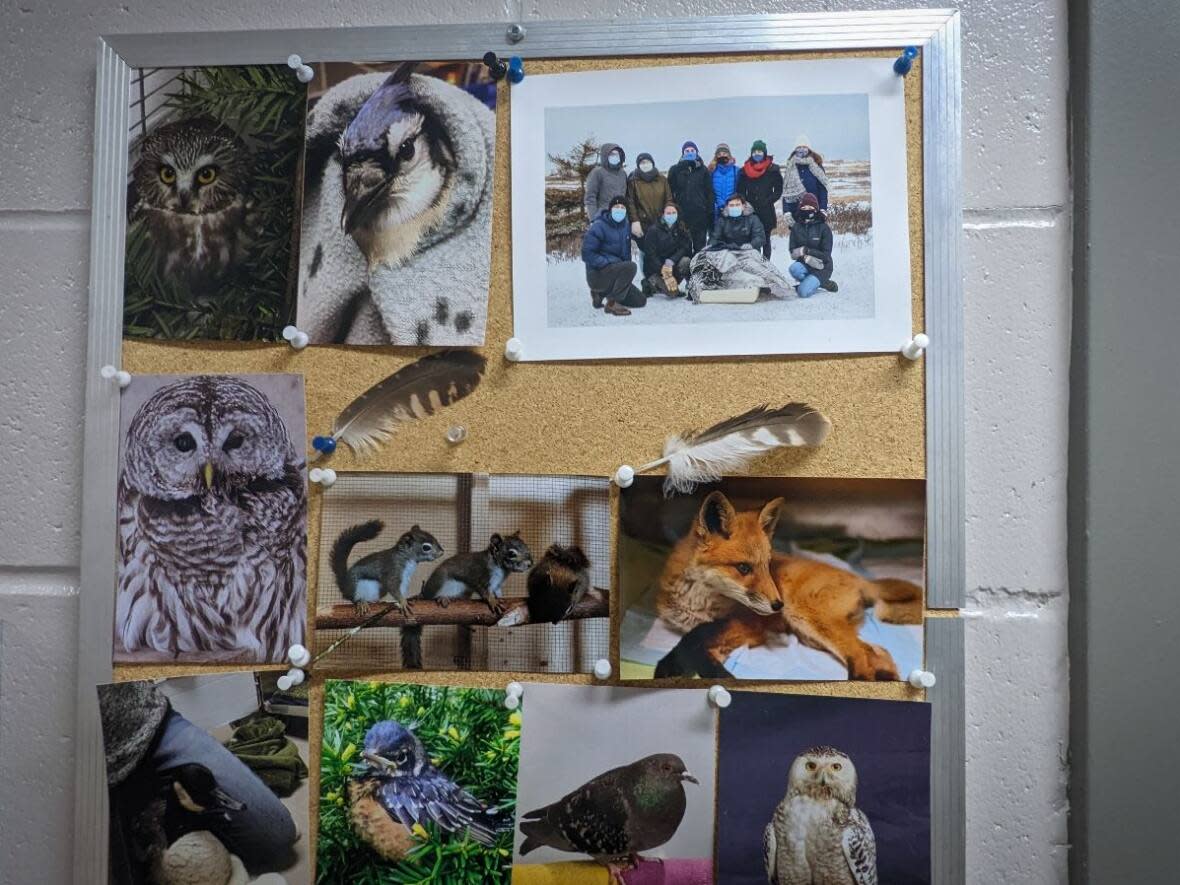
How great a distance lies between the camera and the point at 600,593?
69 centimetres

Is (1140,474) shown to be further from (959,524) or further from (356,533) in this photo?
(356,533)

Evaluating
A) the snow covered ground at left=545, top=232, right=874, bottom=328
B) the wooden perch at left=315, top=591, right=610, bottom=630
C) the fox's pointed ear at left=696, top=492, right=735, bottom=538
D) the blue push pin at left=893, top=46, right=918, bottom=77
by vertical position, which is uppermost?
the blue push pin at left=893, top=46, right=918, bottom=77

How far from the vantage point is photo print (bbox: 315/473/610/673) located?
692 mm

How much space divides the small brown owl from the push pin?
21 centimetres

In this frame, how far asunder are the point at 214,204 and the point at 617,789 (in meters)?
0.59

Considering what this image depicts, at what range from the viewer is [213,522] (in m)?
0.70

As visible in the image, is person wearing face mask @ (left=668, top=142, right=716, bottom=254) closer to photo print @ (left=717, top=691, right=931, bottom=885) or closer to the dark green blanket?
photo print @ (left=717, top=691, right=931, bottom=885)

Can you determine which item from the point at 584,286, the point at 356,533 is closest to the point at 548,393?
the point at 584,286

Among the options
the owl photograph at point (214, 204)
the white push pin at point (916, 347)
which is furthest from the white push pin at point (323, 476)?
the white push pin at point (916, 347)

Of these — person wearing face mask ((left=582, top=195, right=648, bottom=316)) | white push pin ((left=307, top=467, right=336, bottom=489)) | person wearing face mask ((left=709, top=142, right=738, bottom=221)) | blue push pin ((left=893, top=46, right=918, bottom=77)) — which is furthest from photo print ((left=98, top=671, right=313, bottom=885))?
blue push pin ((left=893, top=46, right=918, bottom=77))

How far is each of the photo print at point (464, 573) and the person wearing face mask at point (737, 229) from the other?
0.22m

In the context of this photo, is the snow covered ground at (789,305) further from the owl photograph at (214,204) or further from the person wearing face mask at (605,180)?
the owl photograph at (214,204)

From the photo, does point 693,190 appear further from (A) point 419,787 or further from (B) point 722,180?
(A) point 419,787

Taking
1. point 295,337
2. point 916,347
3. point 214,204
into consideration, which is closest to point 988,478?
point 916,347
